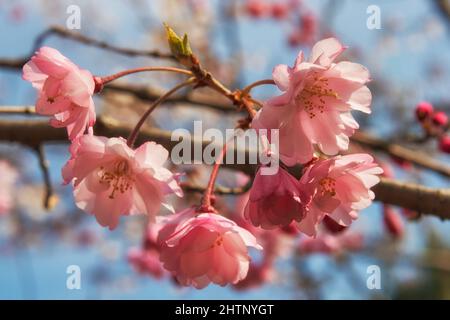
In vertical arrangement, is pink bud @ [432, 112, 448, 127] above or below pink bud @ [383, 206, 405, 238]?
above

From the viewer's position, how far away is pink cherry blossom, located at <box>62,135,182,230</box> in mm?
1344

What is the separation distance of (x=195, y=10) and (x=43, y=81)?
7.75m

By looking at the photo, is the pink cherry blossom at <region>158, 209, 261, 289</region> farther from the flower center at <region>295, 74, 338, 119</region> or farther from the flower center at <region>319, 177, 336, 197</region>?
the flower center at <region>295, 74, 338, 119</region>

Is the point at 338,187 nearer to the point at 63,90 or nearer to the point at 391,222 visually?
the point at 63,90

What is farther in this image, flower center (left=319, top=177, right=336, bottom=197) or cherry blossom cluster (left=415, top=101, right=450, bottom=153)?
cherry blossom cluster (left=415, top=101, right=450, bottom=153)

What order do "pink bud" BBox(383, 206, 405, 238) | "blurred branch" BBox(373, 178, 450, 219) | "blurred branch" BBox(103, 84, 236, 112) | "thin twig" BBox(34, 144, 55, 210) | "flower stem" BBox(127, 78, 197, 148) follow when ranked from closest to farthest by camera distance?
"flower stem" BBox(127, 78, 197, 148)
"blurred branch" BBox(373, 178, 450, 219)
"thin twig" BBox(34, 144, 55, 210)
"pink bud" BBox(383, 206, 405, 238)
"blurred branch" BBox(103, 84, 236, 112)

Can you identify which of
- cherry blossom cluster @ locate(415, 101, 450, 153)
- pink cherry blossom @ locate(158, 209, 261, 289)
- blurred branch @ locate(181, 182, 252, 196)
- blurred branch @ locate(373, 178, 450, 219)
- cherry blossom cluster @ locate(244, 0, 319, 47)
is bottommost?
pink cherry blossom @ locate(158, 209, 261, 289)

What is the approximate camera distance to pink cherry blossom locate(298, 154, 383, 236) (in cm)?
133

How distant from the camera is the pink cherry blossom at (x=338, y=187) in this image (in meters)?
1.33

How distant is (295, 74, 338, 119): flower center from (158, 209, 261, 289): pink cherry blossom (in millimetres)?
396

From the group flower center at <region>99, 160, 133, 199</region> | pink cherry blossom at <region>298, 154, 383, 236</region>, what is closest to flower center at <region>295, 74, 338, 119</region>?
pink cherry blossom at <region>298, 154, 383, 236</region>

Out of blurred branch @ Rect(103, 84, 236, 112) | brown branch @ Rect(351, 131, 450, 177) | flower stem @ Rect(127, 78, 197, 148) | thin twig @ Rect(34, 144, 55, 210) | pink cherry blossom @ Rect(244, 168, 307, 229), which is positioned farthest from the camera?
blurred branch @ Rect(103, 84, 236, 112)

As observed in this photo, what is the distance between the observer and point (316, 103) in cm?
146
